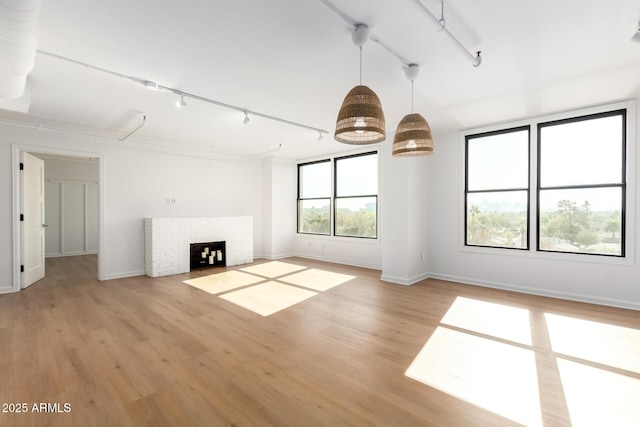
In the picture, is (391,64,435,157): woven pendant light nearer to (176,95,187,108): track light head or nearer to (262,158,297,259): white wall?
(176,95,187,108): track light head

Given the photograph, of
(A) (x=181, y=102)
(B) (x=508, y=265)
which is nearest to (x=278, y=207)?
(A) (x=181, y=102)

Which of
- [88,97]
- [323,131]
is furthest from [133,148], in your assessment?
[323,131]

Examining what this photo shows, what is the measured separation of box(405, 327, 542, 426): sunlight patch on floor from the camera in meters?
2.00

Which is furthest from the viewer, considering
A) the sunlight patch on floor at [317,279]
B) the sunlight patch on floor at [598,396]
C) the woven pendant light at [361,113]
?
the sunlight patch on floor at [317,279]

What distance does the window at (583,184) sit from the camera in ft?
13.7

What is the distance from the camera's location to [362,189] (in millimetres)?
7062

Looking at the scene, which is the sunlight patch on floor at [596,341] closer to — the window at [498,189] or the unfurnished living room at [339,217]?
the unfurnished living room at [339,217]

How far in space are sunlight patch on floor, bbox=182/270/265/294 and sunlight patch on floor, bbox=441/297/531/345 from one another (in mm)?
3305

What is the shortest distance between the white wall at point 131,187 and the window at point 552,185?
216 inches

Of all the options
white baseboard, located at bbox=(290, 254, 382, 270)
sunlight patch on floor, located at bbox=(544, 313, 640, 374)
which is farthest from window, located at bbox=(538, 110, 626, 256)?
white baseboard, located at bbox=(290, 254, 382, 270)

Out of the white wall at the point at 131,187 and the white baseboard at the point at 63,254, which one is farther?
the white baseboard at the point at 63,254

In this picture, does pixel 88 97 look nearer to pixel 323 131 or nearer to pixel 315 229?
pixel 323 131

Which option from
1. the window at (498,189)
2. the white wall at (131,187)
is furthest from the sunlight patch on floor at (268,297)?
the window at (498,189)

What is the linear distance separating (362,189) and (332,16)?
4.95 metres
